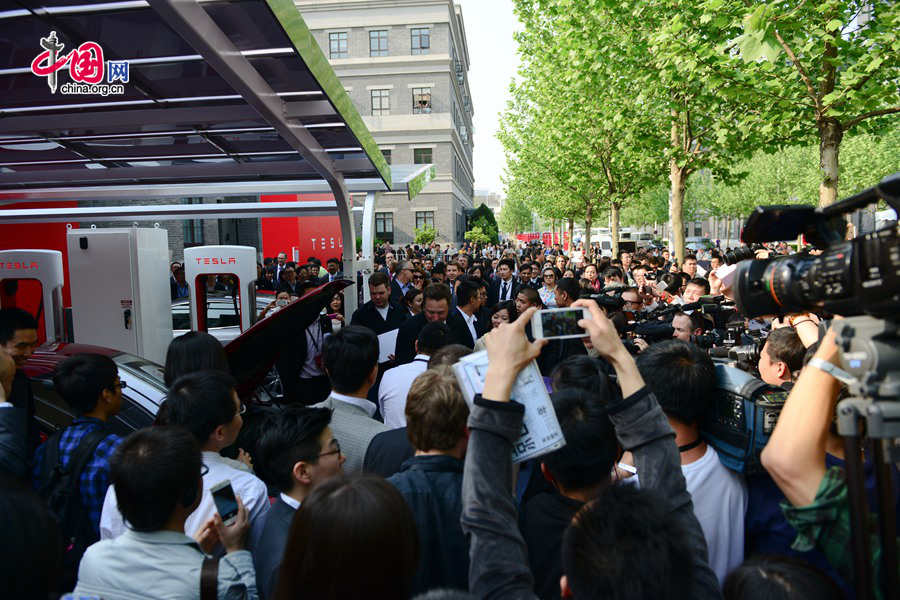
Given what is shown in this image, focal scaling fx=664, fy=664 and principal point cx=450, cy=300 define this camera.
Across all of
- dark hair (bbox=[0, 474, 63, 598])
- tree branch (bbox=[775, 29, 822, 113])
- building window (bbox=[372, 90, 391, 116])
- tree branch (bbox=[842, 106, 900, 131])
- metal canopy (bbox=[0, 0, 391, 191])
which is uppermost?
building window (bbox=[372, 90, 391, 116])

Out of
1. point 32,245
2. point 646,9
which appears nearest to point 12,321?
point 32,245

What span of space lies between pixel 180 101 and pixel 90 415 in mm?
3324

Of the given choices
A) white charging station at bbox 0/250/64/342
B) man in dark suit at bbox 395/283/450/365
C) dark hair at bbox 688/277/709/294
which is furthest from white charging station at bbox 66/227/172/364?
dark hair at bbox 688/277/709/294

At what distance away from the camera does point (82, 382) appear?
312 centimetres

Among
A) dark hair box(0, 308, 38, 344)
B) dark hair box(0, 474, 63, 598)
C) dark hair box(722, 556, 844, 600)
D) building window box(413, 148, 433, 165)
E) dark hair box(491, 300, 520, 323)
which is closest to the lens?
dark hair box(0, 474, 63, 598)

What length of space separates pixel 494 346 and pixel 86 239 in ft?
22.0

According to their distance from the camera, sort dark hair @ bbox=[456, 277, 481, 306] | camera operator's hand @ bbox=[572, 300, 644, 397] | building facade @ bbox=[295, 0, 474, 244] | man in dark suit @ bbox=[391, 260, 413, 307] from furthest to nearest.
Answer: building facade @ bbox=[295, 0, 474, 244]
man in dark suit @ bbox=[391, 260, 413, 307]
dark hair @ bbox=[456, 277, 481, 306]
camera operator's hand @ bbox=[572, 300, 644, 397]

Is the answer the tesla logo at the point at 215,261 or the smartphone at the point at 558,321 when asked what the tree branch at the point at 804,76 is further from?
the smartphone at the point at 558,321

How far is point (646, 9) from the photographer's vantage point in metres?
11.6

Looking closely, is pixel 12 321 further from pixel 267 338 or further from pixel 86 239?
pixel 86 239

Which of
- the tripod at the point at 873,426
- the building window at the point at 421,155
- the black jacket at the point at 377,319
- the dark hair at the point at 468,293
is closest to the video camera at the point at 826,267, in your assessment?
the tripod at the point at 873,426

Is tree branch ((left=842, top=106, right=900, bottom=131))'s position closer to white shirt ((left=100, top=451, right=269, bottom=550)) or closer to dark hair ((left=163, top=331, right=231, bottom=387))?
dark hair ((left=163, top=331, right=231, bottom=387))

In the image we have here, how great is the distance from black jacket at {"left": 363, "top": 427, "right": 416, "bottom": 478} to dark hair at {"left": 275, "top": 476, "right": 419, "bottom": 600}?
50.0 inches

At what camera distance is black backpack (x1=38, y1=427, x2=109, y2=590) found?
9.23ft
